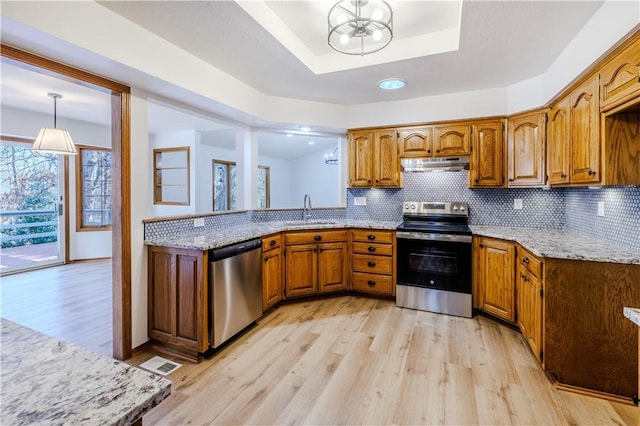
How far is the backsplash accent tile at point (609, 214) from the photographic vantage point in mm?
2041

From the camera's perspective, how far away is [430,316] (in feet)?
10.3

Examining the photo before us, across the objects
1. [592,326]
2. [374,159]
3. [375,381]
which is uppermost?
[374,159]

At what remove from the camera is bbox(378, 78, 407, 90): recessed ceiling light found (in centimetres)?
307

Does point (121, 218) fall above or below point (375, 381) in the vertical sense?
above

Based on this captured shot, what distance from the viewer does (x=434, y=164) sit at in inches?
137

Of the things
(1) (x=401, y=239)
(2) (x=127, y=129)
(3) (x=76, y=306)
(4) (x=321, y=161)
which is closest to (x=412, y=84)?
(1) (x=401, y=239)

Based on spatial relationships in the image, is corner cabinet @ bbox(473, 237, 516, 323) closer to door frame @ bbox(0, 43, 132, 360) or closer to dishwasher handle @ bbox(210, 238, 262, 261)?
dishwasher handle @ bbox(210, 238, 262, 261)

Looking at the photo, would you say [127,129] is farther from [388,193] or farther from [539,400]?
[539,400]

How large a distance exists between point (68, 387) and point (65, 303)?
3.84 m

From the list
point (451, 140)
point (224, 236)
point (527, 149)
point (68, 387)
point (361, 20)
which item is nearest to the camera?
point (68, 387)

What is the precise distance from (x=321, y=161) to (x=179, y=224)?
681cm

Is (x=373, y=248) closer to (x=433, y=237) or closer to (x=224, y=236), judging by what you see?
(x=433, y=237)

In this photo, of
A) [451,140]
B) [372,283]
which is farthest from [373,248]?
[451,140]

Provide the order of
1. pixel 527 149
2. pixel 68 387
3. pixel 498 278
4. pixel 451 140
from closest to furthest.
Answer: pixel 68 387 < pixel 498 278 < pixel 527 149 < pixel 451 140
